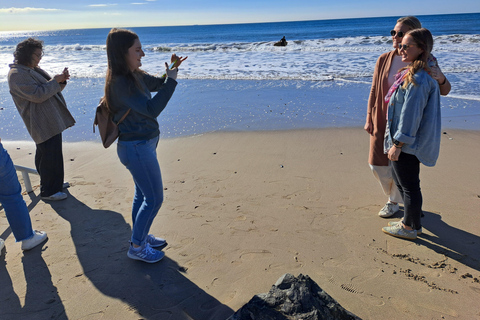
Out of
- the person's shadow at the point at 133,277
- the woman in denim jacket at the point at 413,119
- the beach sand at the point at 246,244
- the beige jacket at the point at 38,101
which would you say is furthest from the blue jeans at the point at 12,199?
the woman in denim jacket at the point at 413,119

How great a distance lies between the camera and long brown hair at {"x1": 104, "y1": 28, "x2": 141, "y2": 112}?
8.13ft

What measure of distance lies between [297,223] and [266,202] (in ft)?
1.83

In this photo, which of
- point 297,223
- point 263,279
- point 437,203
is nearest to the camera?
point 263,279

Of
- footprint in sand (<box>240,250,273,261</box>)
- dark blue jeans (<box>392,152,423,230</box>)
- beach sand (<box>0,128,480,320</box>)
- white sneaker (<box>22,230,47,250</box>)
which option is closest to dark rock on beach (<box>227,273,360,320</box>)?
beach sand (<box>0,128,480,320</box>)

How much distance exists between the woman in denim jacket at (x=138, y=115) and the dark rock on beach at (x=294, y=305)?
4.30 feet

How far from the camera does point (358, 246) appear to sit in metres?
3.20

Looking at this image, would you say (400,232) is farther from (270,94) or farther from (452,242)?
(270,94)

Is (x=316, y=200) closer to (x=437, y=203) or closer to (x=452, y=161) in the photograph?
(x=437, y=203)

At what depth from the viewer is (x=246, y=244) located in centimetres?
328

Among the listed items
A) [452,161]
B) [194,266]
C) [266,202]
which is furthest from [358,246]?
[452,161]

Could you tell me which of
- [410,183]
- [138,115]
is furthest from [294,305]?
[410,183]

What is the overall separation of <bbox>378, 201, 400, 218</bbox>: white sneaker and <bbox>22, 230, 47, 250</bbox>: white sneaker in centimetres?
335

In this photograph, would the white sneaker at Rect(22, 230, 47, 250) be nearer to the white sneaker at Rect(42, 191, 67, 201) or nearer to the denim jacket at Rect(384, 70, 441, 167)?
the white sneaker at Rect(42, 191, 67, 201)

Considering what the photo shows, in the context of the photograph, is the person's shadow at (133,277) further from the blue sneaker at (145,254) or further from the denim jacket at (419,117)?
the denim jacket at (419,117)
